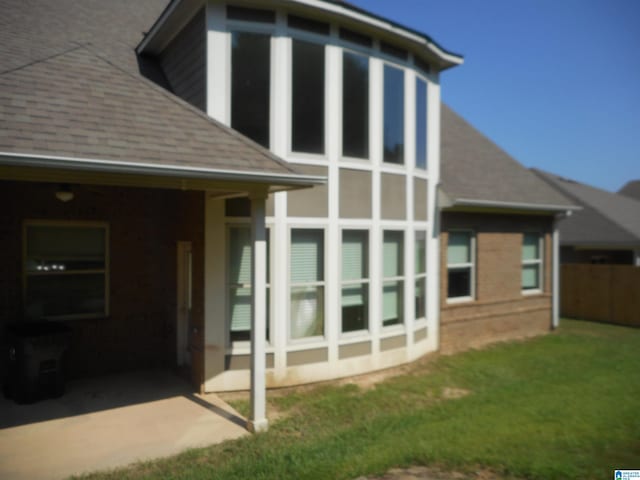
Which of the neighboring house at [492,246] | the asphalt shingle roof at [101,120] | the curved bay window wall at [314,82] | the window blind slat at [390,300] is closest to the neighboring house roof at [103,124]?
the asphalt shingle roof at [101,120]

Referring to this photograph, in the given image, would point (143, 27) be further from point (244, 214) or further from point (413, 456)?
point (413, 456)

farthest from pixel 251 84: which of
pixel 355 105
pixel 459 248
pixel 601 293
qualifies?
pixel 601 293

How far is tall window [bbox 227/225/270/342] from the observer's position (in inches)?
328

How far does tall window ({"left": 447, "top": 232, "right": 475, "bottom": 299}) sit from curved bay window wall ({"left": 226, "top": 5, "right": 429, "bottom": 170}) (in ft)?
9.84

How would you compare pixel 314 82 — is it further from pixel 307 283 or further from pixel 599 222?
pixel 599 222

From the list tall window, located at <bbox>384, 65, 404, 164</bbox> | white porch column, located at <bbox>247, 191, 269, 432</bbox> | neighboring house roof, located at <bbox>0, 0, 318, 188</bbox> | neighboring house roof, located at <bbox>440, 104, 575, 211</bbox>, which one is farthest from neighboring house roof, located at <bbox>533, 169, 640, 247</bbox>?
neighboring house roof, located at <bbox>0, 0, 318, 188</bbox>

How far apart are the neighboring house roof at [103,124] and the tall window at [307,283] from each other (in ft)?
8.01

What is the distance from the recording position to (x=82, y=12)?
1168 centimetres

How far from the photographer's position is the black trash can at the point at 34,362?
24.5 ft

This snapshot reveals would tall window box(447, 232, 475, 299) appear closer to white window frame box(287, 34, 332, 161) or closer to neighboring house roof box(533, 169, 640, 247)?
white window frame box(287, 34, 332, 161)

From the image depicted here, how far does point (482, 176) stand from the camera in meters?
13.6

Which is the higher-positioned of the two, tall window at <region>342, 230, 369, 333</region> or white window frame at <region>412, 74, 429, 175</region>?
white window frame at <region>412, 74, 429, 175</region>

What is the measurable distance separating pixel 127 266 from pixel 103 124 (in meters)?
3.88

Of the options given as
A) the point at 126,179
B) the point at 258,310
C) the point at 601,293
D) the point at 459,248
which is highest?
the point at 126,179
